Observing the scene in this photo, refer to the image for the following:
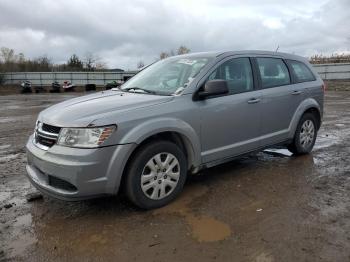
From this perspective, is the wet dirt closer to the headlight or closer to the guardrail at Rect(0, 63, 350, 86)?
the headlight

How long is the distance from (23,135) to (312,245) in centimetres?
738

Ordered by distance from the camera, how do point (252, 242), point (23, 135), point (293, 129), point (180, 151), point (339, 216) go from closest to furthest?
point (252, 242), point (339, 216), point (180, 151), point (293, 129), point (23, 135)

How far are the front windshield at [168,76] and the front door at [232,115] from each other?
0.27 meters

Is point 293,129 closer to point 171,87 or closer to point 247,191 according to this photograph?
point 247,191

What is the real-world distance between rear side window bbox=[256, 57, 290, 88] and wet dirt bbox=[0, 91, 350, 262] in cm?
129

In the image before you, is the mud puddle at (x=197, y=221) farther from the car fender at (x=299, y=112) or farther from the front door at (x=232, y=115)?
the car fender at (x=299, y=112)

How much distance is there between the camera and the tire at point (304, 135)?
19.6ft

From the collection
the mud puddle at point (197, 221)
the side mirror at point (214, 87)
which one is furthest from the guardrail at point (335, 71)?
the mud puddle at point (197, 221)

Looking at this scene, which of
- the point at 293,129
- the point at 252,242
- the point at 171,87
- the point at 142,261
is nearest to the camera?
the point at 142,261

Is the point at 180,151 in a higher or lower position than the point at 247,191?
higher

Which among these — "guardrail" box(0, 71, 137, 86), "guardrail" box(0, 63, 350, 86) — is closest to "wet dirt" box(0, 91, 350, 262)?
"guardrail" box(0, 63, 350, 86)

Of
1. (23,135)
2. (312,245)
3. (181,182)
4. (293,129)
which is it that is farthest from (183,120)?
(23,135)

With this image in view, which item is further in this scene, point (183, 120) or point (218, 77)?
point (218, 77)

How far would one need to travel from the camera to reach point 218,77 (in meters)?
→ 4.71
